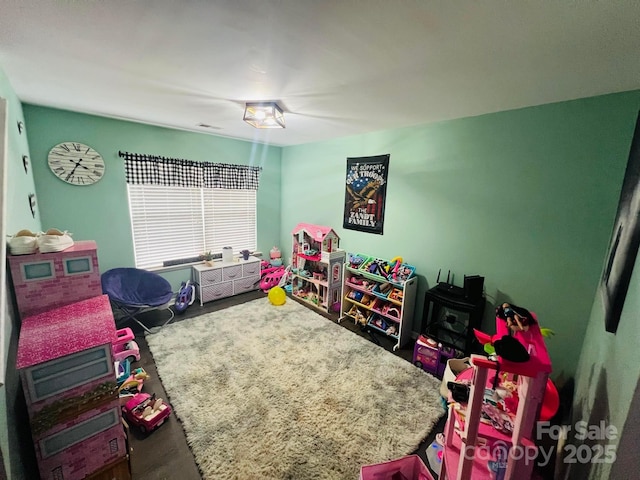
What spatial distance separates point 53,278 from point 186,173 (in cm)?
239

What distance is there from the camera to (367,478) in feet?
4.24

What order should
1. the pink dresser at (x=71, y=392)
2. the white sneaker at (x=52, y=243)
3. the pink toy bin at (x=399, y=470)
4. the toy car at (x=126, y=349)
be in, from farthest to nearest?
the toy car at (x=126, y=349) < the white sneaker at (x=52, y=243) < the pink toy bin at (x=399, y=470) < the pink dresser at (x=71, y=392)

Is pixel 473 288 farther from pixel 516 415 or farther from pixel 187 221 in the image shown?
pixel 187 221

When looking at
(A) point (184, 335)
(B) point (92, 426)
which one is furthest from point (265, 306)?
(B) point (92, 426)

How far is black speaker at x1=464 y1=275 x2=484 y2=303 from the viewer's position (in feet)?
7.24

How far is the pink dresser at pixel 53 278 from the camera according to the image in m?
1.37

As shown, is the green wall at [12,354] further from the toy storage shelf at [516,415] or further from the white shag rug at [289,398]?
the toy storage shelf at [516,415]

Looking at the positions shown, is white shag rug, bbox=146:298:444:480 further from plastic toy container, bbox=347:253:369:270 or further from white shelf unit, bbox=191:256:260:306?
plastic toy container, bbox=347:253:369:270

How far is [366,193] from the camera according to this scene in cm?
326

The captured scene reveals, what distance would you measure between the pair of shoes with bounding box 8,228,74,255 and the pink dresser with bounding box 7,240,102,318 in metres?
0.03

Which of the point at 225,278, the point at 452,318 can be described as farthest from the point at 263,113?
the point at 452,318

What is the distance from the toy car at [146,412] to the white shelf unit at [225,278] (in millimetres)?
1825

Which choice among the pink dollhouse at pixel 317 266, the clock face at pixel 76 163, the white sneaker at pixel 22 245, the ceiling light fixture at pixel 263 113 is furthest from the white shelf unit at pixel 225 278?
the ceiling light fixture at pixel 263 113

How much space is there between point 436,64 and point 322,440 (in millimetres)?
2518
